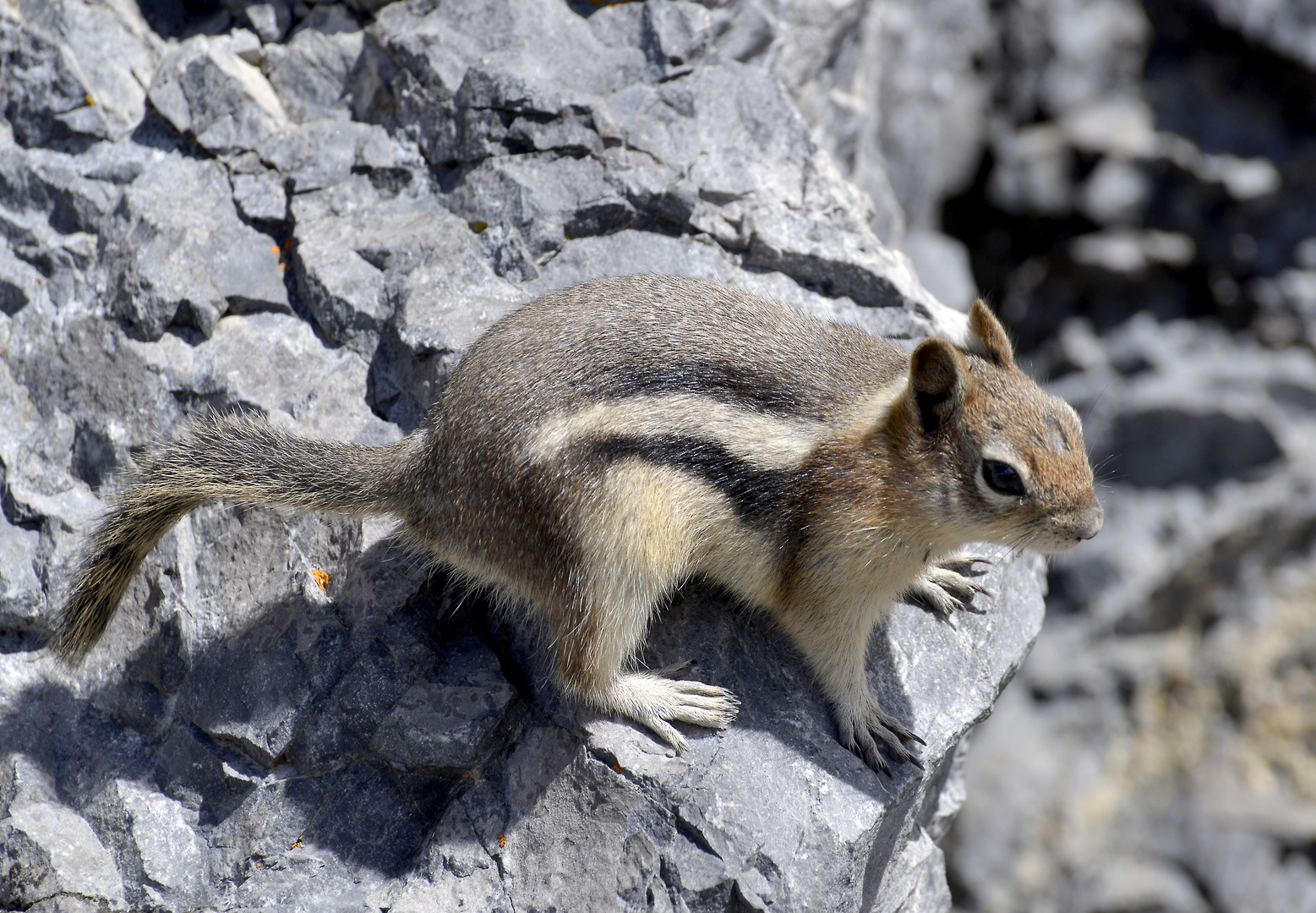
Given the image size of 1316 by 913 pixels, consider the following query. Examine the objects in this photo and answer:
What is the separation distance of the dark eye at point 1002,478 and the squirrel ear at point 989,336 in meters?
0.46

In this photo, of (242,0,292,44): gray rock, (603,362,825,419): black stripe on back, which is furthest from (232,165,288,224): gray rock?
(603,362,825,419): black stripe on back

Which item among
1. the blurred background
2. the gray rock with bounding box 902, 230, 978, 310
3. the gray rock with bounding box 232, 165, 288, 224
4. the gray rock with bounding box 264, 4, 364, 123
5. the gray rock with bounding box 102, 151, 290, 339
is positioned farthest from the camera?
the gray rock with bounding box 902, 230, 978, 310

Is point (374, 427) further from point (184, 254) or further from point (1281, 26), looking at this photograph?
point (1281, 26)

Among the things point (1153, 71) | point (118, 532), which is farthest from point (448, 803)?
point (1153, 71)

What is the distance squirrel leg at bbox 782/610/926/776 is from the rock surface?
0.30 ft

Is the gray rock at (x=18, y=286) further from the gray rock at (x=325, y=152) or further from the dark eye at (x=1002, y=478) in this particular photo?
the dark eye at (x=1002, y=478)

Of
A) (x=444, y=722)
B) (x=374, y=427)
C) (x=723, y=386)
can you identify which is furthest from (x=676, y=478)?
(x=374, y=427)

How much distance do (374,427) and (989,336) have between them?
2.59 meters

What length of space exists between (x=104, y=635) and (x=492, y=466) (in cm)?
204

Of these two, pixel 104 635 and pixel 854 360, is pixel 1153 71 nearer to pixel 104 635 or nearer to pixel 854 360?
pixel 854 360

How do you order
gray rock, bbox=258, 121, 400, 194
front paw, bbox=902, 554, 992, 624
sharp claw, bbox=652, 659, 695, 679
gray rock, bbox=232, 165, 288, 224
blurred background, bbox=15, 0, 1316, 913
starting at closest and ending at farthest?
sharp claw, bbox=652, 659, 695, 679 → front paw, bbox=902, 554, 992, 624 → gray rock, bbox=232, 165, 288, 224 → gray rock, bbox=258, 121, 400, 194 → blurred background, bbox=15, 0, 1316, 913

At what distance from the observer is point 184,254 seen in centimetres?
491

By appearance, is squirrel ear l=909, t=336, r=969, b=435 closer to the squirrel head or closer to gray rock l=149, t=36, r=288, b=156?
the squirrel head

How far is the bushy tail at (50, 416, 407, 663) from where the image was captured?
3.92m
